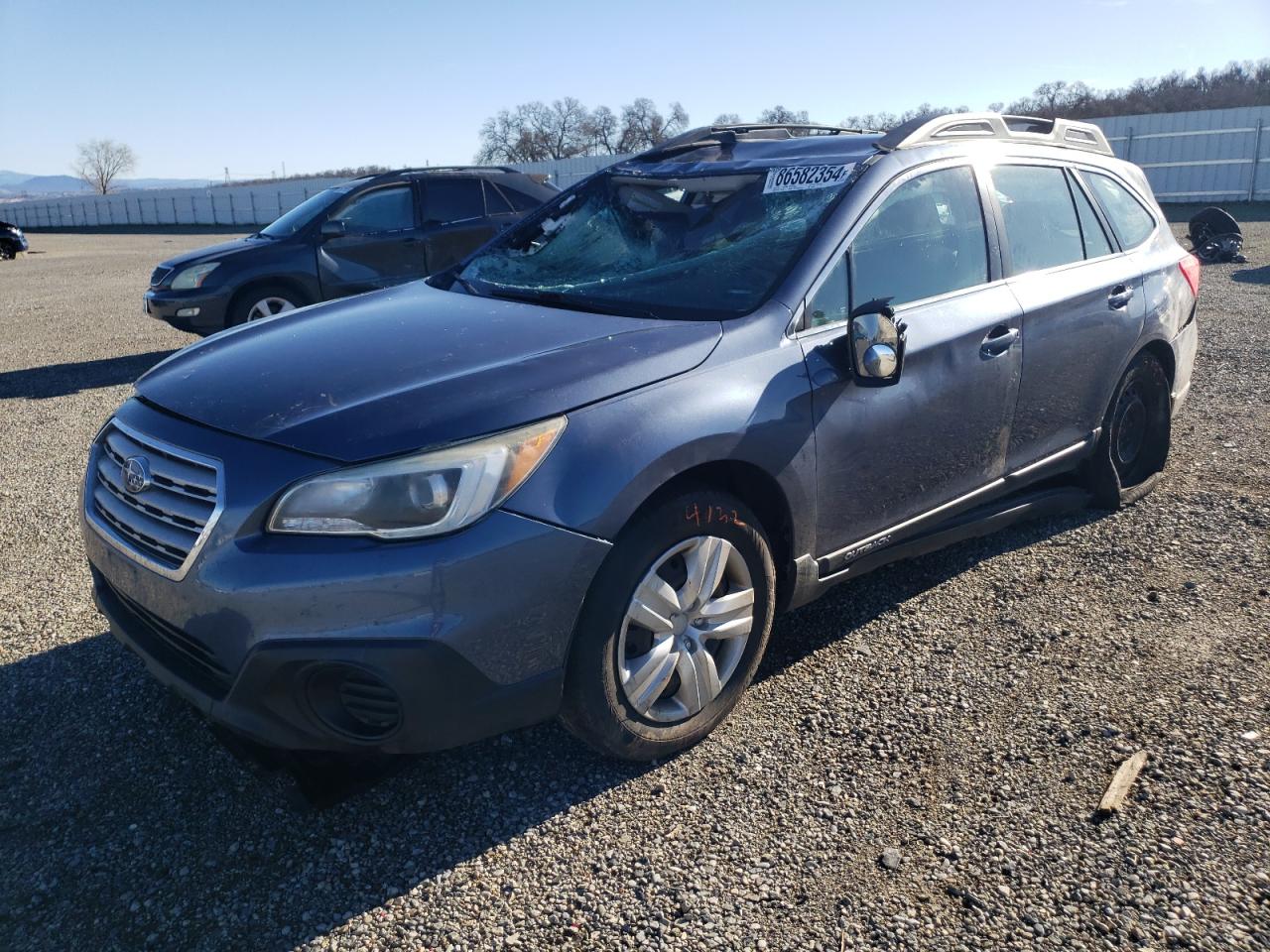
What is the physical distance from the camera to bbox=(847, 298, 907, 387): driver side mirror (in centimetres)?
300

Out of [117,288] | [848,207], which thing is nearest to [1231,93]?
[117,288]

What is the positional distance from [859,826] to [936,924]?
1.23 ft

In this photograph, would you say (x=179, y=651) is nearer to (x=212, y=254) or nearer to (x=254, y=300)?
(x=254, y=300)

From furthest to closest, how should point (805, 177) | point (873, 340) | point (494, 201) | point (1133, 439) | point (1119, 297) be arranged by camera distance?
1. point (494, 201)
2. point (1133, 439)
3. point (1119, 297)
4. point (805, 177)
5. point (873, 340)

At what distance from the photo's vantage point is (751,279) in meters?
3.18

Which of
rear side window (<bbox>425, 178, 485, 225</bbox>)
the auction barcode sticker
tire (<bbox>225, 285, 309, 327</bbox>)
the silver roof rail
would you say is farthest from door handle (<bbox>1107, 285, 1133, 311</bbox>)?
tire (<bbox>225, 285, 309, 327</bbox>)

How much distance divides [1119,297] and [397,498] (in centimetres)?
349

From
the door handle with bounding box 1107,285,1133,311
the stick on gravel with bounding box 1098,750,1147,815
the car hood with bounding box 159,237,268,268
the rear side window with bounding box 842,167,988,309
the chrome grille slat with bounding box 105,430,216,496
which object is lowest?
the stick on gravel with bounding box 1098,750,1147,815

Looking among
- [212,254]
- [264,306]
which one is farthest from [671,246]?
[212,254]

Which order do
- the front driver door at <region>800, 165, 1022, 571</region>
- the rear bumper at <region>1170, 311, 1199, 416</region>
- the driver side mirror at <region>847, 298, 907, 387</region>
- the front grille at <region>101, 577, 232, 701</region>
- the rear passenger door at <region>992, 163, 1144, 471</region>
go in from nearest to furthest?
the front grille at <region>101, 577, 232, 701</region>
the driver side mirror at <region>847, 298, 907, 387</region>
the front driver door at <region>800, 165, 1022, 571</region>
the rear passenger door at <region>992, 163, 1144, 471</region>
the rear bumper at <region>1170, 311, 1199, 416</region>

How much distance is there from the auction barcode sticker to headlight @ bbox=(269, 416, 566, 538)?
1.75 m

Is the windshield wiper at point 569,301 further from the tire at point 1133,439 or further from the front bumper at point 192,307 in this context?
the front bumper at point 192,307

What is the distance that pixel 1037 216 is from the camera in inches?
162

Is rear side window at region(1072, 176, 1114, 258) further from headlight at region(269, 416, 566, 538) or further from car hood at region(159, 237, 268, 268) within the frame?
car hood at region(159, 237, 268, 268)
